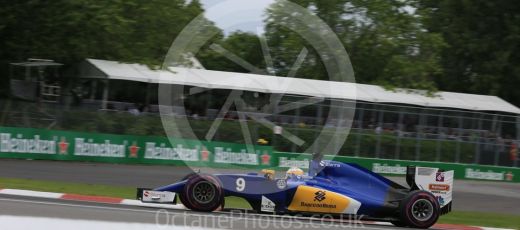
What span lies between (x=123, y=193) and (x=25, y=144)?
273 inches

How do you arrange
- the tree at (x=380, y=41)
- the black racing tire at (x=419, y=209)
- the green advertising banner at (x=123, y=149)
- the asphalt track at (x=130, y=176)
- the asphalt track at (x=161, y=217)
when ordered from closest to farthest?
the asphalt track at (x=161, y=217), the black racing tire at (x=419, y=209), the asphalt track at (x=130, y=176), the green advertising banner at (x=123, y=149), the tree at (x=380, y=41)

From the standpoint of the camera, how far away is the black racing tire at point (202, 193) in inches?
467

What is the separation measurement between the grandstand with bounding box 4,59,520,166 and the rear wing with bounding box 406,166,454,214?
1228cm

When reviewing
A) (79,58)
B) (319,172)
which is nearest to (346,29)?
(79,58)

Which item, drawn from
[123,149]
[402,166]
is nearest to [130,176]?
[123,149]

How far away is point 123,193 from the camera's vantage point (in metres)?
16.5

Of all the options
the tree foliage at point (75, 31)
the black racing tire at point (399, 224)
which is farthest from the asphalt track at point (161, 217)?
the tree foliage at point (75, 31)

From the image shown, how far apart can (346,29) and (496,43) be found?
420 inches

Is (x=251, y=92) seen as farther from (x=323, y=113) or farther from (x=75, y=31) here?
(x=75, y=31)

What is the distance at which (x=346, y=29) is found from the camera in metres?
36.5

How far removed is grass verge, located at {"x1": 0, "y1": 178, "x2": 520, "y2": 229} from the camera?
1565 cm

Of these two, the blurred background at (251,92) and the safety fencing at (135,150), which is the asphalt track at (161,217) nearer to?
the safety fencing at (135,150)

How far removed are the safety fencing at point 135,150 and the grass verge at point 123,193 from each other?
4.79m

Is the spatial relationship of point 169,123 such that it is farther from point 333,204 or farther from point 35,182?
point 333,204
